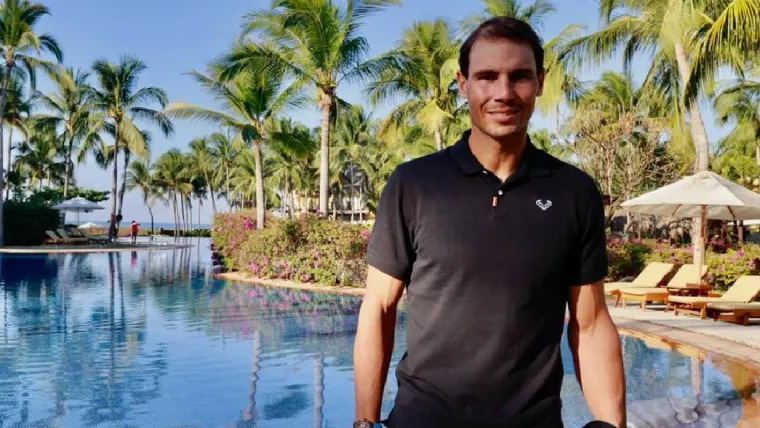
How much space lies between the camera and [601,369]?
57.4 inches

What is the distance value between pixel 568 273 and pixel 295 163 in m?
43.9

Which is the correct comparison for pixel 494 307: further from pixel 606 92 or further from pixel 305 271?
pixel 606 92

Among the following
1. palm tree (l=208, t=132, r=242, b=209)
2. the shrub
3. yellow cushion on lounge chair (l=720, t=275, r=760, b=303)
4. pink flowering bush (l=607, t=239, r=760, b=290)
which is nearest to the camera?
yellow cushion on lounge chair (l=720, t=275, r=760, b=303)

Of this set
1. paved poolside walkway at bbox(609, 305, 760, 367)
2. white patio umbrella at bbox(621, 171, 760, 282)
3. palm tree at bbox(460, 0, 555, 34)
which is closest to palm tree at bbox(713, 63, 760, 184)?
palm tree at bbox(460, 0, 555, 34)

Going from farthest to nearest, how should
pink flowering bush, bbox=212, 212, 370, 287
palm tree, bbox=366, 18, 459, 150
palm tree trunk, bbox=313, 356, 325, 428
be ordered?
1. palm tree, bbox=366, 18, 459, 150
2. pink flowering bush, bbox=212, 212, 370, 287
3. palm tree trunk, bbox=313, 356, 325, 428

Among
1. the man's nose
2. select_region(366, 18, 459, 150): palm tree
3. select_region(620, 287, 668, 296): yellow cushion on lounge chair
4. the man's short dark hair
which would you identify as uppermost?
select_region(366, 18, 459, 150): palm tree

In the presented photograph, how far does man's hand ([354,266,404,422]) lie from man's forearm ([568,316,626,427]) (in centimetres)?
43

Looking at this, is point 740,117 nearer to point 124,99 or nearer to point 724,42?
point 724,42

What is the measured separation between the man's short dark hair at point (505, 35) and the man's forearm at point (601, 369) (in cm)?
60

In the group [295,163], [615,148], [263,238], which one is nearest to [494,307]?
[263,238]

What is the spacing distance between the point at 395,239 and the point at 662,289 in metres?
11.2

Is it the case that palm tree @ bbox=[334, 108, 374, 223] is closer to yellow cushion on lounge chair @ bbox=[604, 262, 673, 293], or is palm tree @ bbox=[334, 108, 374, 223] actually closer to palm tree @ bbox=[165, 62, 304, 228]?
→ palm tree @ bbox=[165, 62, 304, 228]

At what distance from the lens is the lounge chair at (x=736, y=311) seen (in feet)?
30.9

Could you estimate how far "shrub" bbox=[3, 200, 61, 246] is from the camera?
3275 centimetres
